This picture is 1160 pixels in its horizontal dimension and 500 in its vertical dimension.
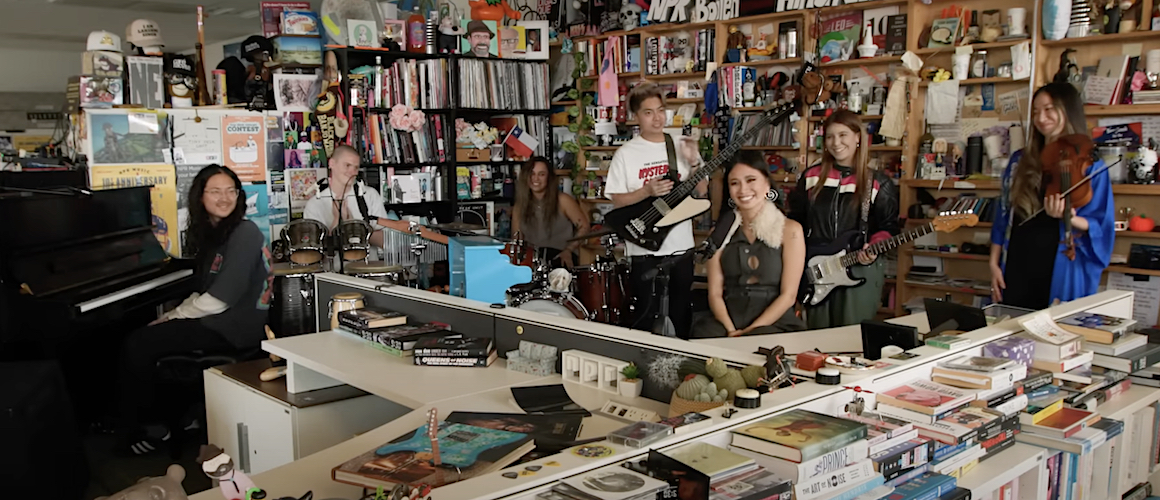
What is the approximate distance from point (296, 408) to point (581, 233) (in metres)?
3.51

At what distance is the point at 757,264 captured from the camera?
12.0ft

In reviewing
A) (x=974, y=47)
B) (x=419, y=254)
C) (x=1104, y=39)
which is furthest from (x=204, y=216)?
(x=1104, y=39)

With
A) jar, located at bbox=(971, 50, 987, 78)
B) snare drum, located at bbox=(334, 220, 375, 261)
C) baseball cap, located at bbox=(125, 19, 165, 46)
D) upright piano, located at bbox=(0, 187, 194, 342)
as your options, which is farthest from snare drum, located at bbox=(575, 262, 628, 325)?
baseball cap, located at bbox=(125, 19, 165, 46)

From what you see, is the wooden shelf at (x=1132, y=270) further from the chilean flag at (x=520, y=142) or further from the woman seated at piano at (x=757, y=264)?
the chilean flag at (x=520, y=142)

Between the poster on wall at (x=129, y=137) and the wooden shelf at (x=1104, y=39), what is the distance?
5.23 m

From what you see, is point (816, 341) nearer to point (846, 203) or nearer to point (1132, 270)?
point (846, 203)

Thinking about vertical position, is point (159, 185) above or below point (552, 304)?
above

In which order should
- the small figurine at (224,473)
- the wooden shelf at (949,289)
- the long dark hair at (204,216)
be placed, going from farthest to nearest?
the wooden shelf at (949,289) → the long dark hair at (204,216) → the small figurine at (224,473)

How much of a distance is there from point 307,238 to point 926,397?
399 cm

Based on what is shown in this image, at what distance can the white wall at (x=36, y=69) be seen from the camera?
46.4ft

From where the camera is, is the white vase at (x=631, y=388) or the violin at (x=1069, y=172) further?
the violin at (x=1069, y=172)

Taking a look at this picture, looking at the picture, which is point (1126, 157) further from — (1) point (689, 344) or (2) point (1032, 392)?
(1) point (689, 344)

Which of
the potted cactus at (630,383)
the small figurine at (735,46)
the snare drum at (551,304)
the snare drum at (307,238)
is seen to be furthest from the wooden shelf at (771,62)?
the potted cactus at (630,383)

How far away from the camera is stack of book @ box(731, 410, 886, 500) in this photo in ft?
5.25
